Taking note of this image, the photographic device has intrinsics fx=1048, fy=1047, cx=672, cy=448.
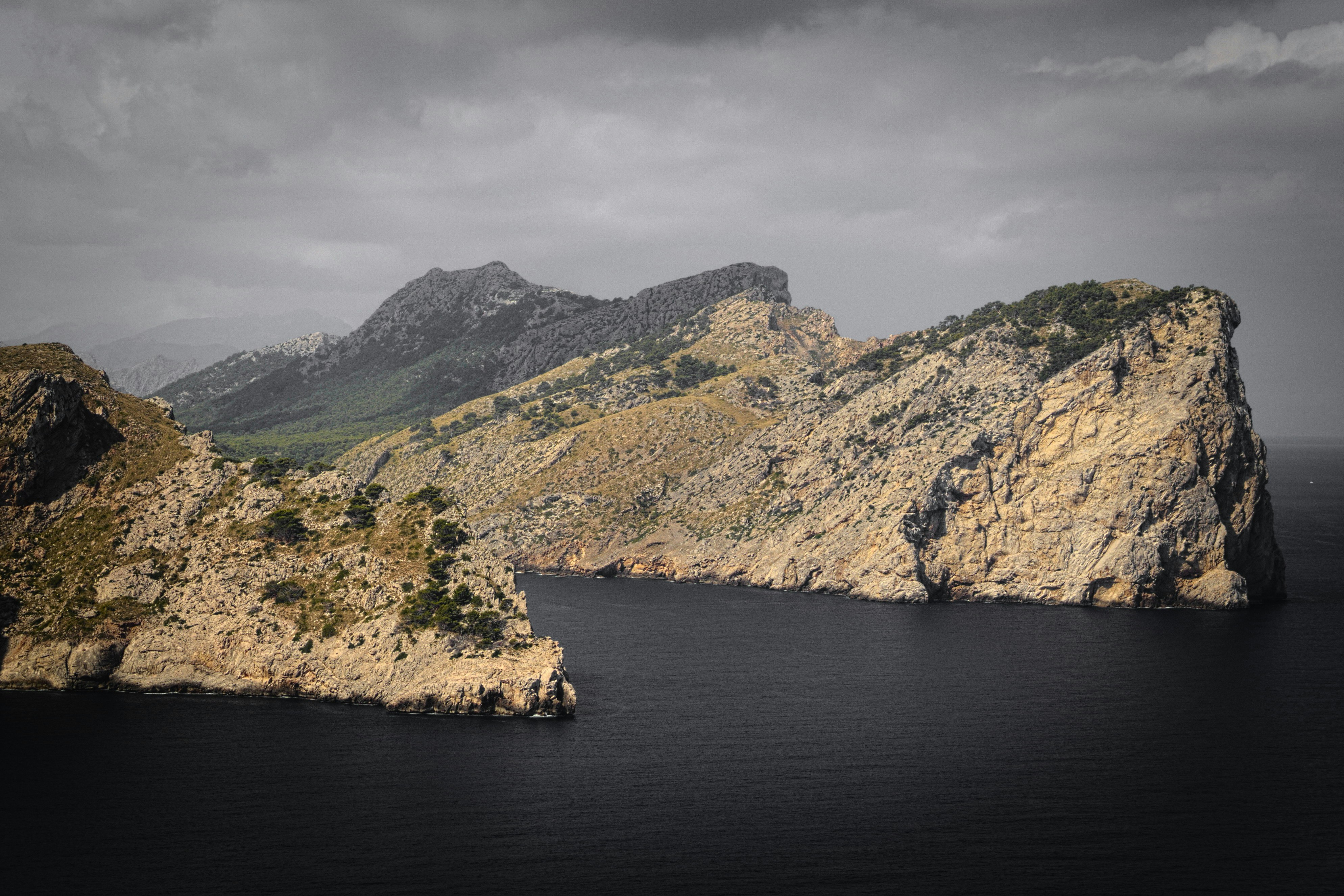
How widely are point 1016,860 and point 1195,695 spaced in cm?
4806

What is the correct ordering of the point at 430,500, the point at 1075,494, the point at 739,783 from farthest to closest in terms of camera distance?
the point at 1075,494 < the point at 430,500 < the point at 739,783

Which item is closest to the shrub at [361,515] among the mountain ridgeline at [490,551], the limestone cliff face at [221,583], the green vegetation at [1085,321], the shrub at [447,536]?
the limestone cliff face at [221,583]

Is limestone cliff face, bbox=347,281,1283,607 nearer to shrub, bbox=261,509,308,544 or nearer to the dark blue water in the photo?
the dark blue water

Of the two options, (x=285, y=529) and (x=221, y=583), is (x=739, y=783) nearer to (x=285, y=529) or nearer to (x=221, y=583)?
(x=221, y=583)

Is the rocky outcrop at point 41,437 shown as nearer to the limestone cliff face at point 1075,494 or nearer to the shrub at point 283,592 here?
the shrub at point 283,592

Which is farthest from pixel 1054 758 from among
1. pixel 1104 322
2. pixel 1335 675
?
pixel 1104 322

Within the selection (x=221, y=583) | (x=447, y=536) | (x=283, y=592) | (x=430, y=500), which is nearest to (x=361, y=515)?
(x=430, y=500)

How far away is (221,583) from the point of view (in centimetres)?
10800

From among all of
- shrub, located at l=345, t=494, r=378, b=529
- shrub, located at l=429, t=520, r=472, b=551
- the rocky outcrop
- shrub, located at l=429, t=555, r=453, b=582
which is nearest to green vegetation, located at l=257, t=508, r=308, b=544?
shrub, located at l=345, t=494, r=378, b=529

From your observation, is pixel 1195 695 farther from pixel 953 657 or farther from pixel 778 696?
pixel 778 696

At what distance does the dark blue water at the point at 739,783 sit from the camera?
209ft

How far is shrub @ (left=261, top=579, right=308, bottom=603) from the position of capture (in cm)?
10656

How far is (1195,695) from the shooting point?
10300cm

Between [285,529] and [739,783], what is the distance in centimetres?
6173
